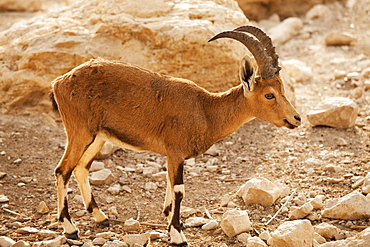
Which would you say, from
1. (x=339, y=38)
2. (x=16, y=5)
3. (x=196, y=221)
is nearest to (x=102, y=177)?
(x=196, y=221)

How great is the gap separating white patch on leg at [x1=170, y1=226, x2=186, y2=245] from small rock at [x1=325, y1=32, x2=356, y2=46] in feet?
34.9

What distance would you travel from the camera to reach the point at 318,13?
58.7 ft

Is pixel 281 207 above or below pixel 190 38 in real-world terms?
below

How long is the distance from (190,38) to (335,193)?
4342mm

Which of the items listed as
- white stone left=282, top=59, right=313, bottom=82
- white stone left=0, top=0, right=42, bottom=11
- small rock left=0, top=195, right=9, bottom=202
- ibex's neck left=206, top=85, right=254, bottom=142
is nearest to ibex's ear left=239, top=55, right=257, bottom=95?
ibex's neck left=206, top=85, right=254, bottom=142

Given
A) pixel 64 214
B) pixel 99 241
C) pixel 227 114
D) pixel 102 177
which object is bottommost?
pixel 102 177

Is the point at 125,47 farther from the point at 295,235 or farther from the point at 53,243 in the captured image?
the point at 295,235

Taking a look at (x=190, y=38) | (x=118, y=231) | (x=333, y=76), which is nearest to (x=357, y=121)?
(x=333, y=76)

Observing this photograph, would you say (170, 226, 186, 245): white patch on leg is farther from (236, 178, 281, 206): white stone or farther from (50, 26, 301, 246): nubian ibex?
(236, 178, 281, 206): white stone

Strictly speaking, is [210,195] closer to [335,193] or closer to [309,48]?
[335,193]

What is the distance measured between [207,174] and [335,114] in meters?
3.13

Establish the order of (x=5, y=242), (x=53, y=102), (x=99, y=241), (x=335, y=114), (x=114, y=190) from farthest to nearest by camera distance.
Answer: (x=335, y=114) → (x=114, y=190) → (x=53, y=102) → (x=99, y=241) → (x=5, y=242)

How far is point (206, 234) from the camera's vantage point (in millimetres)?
7531

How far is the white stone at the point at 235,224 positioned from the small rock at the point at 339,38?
10.0 meters
